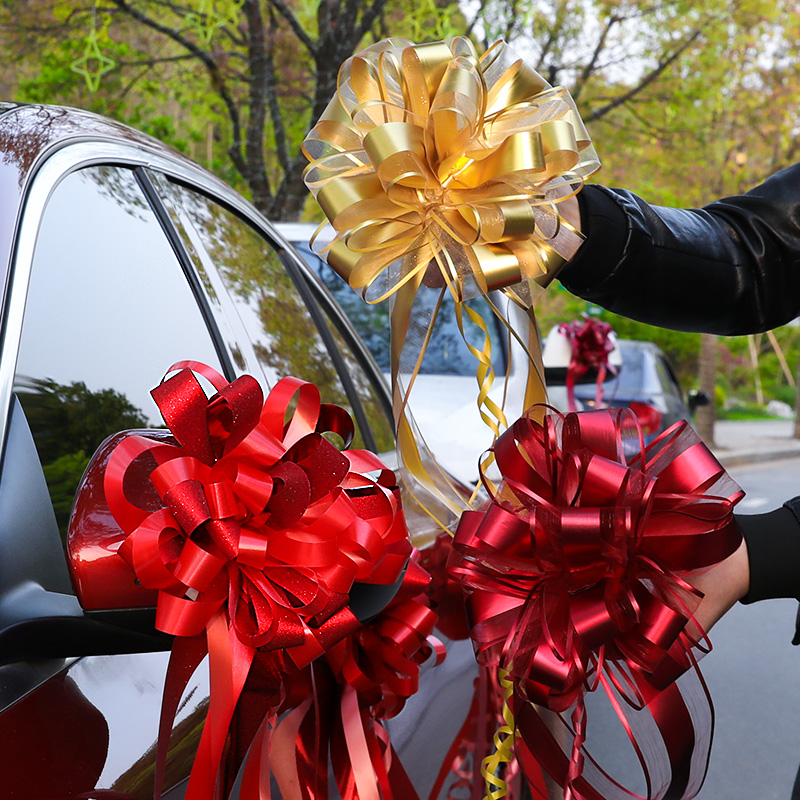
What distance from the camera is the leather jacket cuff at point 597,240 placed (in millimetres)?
1217

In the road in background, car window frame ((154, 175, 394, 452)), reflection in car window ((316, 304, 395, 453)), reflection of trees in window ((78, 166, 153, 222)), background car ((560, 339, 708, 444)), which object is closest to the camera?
reflection of trees in window ((78, 166, 153, 222))

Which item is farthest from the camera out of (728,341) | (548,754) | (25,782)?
(728,341)

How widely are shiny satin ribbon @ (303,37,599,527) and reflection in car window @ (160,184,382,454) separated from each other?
65 centimetres

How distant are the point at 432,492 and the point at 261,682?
0.35m

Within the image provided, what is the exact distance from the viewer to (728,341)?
23141 millimetres

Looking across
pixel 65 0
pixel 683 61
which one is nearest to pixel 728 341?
pixel 683 61

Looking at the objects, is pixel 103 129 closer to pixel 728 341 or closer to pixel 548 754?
pixel 548 754

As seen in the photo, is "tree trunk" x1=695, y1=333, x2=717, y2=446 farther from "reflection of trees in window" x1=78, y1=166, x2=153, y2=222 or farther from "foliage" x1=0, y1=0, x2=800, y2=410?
"reflection of trees in window" x1=78, y1=166, x2=153, y2=222

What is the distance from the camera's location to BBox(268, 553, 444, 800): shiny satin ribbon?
1061mm

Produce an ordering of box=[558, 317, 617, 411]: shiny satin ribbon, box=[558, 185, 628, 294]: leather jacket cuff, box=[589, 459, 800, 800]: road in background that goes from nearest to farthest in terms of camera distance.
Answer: box=[558, 185, 628, 294]: leather jacket cuff < box=[589, 459, 800, 800]: road in background < box=[558, 317, 617, 411]: shiny satin ribbon

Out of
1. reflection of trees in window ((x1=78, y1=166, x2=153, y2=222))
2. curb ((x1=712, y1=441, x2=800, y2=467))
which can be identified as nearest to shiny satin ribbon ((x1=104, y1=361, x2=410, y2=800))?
reflection of trees in window ((x1=78, y1=166, x2=153, y2=222))

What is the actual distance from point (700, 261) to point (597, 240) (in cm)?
22

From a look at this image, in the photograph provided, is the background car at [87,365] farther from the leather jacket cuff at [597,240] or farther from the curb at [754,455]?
the curb at [754,455]

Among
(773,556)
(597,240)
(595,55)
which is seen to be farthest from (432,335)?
(595,55)
